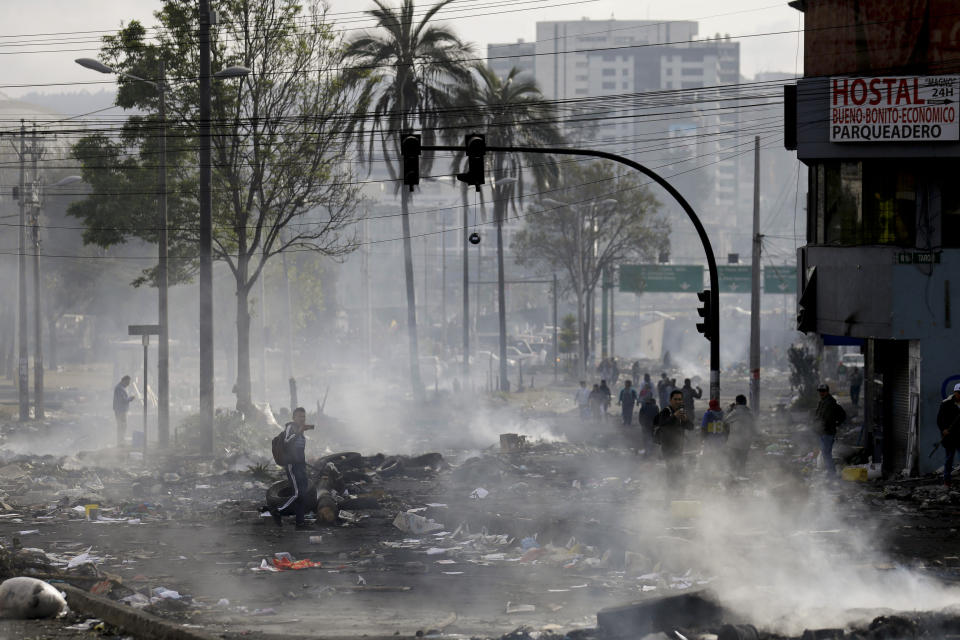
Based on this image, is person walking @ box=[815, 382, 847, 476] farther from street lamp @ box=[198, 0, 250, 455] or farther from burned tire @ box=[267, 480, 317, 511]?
street lamp @ box=[198, 0, 250, 455]

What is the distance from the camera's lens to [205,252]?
26062 millimetres

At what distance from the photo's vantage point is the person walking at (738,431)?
2139 cm

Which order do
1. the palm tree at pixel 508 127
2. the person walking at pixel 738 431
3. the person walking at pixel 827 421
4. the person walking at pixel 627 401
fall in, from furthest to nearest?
the palm tree at pixel 508 127, the person walking at pixel 627 401, the person walking at pixel 827 421, the person walking at pixel 738 431

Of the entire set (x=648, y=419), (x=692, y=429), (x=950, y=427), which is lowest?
(x=648, y=419)

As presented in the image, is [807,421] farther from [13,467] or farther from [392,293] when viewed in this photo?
[392,293]

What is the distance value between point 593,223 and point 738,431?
4407 centimetres

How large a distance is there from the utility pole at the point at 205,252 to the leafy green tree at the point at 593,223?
38226 millimetres

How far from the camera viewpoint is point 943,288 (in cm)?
2225

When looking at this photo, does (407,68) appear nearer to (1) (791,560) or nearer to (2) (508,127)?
(2) (508,127)

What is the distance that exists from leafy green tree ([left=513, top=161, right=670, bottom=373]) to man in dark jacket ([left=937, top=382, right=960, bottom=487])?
4343 cm

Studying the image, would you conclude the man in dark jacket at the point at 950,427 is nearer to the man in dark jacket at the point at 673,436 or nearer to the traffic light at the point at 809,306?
the man in dark jacket at the point at 673,436

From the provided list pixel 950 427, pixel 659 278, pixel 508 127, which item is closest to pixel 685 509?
pixel 950 427

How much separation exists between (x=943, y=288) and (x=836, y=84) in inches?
183

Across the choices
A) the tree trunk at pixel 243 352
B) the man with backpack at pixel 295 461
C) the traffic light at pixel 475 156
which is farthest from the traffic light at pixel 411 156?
the tree trunk at pixel 243 352
